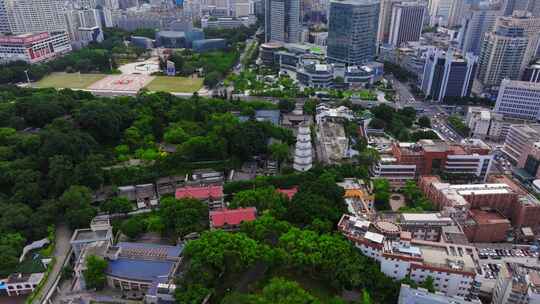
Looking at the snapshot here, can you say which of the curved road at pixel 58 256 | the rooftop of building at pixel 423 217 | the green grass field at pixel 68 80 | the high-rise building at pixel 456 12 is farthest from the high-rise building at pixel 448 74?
the high-rise building at pixel 456 12

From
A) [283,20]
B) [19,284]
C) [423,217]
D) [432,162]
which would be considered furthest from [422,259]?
[283,20]

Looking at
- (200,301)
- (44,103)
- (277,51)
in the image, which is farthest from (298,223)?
(277,51)

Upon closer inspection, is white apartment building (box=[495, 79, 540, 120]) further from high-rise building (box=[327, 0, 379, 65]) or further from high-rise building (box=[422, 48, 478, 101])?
high-rise building (box=[327, 0, 379, 65])

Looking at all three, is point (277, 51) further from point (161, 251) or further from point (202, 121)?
point (161, 251)

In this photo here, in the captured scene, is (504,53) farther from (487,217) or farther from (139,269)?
(139,269)

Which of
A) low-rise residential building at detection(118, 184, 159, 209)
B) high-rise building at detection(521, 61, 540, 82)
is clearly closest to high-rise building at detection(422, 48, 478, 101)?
high-rise building at detection(521, 61, 540, 82)

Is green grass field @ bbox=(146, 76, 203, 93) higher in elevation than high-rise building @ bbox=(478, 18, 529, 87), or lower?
lower
